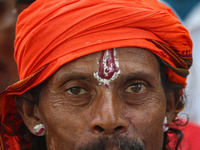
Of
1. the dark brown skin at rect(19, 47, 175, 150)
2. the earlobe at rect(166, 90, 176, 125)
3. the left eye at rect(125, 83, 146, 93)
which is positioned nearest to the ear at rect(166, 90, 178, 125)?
the earlobe at rect(166, 90, 176, 125)

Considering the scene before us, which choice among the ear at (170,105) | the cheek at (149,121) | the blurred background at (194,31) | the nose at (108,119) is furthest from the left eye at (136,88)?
the blurred background at (194,31)

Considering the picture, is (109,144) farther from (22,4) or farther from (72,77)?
(22,4)

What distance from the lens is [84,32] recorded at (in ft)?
9.98

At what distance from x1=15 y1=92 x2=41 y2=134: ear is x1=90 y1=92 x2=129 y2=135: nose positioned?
0.65 meters

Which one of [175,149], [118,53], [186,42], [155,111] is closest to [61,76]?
[118,53]

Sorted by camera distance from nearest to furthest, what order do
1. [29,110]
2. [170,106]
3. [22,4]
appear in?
[29,110], [170,106], [22,4]

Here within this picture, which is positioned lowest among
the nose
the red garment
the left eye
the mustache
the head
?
the red garment

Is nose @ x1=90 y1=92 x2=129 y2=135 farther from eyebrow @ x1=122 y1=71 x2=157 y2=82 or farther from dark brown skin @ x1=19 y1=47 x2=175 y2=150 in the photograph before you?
eyebrow @ x1=122 y1=71 x2=157 y2=82

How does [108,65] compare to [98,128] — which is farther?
[108,65]

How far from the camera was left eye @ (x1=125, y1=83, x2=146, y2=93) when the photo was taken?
3.13m

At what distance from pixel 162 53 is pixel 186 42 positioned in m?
0.28

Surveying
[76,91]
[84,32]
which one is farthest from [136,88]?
[84,32]

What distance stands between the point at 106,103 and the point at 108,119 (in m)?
0.14

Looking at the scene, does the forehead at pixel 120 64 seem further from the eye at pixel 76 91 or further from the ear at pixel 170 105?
the ear at pixel 170 105
